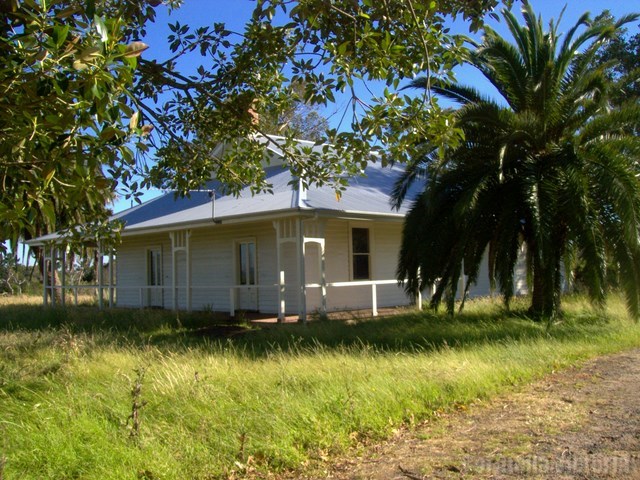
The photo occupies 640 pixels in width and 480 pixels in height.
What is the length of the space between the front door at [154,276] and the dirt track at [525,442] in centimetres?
1640

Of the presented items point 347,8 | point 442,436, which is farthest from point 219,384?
point 347,8

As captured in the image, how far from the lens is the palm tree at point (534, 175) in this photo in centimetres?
1113

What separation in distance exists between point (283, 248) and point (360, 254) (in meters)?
2.32

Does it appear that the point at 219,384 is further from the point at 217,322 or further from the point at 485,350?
the point at 217,322

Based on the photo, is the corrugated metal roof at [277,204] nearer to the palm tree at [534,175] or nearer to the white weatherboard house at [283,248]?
the white weatherboard house at [283,248]

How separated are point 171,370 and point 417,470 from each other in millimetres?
3733

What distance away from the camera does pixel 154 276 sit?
2228 cm

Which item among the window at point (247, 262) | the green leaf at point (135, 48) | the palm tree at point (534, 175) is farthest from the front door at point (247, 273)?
the green leaf at point (135, 48)

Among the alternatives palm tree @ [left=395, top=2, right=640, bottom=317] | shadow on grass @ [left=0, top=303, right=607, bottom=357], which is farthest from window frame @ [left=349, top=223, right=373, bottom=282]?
palm tree @ [left=395, top=2, right=640, bottom=317]

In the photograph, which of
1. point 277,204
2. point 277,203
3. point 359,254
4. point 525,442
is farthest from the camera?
point 359,254

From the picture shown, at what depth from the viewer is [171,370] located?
25.4 ft

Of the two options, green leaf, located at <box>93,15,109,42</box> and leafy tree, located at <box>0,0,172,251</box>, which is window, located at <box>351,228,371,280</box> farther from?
green leaf, located at <box>93,15,109,42</box>

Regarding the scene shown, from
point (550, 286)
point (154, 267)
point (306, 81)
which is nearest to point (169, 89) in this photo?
point (306, 81)

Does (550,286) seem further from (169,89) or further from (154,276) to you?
(154,276)
